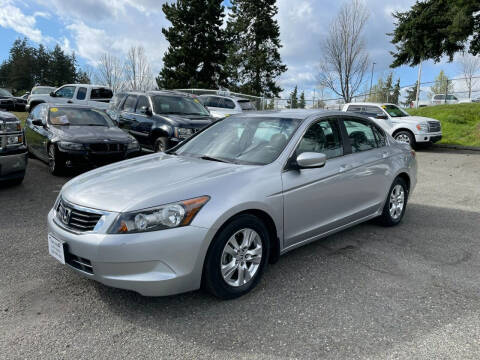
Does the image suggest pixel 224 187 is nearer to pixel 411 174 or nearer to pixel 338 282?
pixel 338 282

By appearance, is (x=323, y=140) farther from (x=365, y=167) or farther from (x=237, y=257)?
(x=237, y=257)

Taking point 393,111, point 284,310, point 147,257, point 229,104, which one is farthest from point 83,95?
point 284,310

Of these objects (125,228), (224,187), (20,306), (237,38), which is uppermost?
(237,38)

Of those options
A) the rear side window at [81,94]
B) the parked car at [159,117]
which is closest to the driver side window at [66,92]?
the rear side window at [81,94]

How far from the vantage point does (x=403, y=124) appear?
14.5 m

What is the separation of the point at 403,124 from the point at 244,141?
1221 cm

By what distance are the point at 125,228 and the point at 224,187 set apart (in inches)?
32.4

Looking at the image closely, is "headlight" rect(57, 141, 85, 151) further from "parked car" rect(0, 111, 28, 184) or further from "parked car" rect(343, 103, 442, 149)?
"parked car" rect(343, 103, 442, 149)

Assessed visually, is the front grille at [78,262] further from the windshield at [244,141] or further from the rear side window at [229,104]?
the rear side window at [229,104]

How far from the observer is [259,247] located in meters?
3.33

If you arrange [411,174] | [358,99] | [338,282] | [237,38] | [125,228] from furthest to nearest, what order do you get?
[237,38] → [358,99] → [411,174] → [338,282] → [125,228]

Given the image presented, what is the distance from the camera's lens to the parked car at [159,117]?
887 centimetres

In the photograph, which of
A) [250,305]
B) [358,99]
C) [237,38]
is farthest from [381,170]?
[237,38]

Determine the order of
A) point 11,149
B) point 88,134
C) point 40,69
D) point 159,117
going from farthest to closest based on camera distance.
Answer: point 40,69 → point 159,117 → point 88,134 → point 11,149
